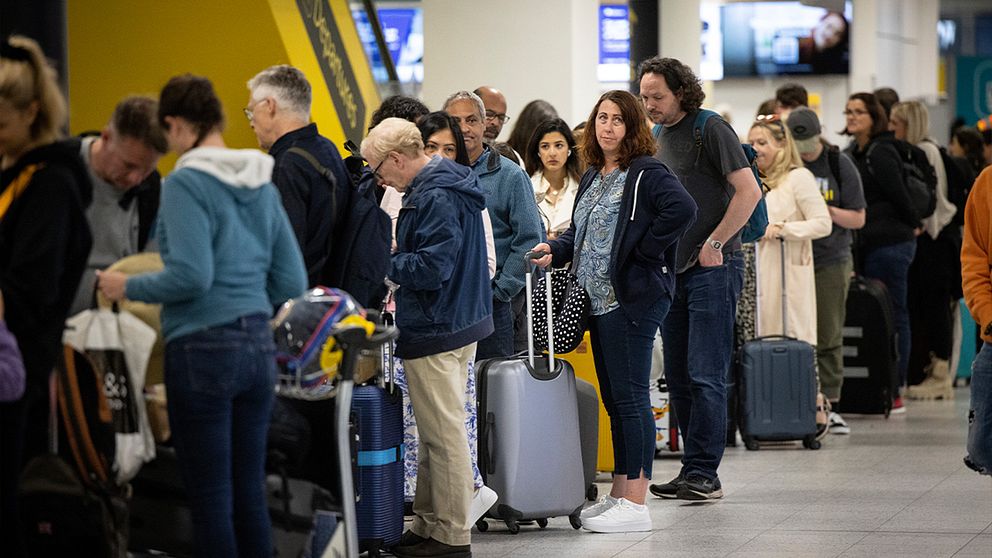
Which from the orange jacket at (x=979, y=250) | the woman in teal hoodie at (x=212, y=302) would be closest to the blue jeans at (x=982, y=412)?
the orange jacket at (x=979, y=250)

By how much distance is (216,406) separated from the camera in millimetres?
3539

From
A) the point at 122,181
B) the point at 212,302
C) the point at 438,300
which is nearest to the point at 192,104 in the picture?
the point at 122,181

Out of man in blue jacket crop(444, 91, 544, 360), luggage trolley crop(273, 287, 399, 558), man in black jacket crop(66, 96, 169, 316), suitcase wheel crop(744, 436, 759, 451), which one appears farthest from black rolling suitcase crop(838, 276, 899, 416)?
man in black jacket crop(66, 96, 169, 316)

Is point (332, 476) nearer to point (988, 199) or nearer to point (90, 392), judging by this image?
point (90, 392)

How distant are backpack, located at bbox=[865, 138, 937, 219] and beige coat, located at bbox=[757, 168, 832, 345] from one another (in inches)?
57.3

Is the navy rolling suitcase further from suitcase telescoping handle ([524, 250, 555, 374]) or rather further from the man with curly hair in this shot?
the man with curly hair

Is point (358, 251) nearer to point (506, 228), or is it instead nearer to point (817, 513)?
point (506, 228)

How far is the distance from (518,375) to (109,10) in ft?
9.56

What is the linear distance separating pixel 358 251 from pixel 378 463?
717 mm

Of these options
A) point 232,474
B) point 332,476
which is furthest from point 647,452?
point 232,474

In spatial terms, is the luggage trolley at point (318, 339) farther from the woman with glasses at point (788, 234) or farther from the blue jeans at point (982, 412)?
the woman with glasses at point (788, 234)

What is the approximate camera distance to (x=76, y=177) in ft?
11.4

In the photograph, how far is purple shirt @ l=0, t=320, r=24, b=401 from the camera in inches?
130

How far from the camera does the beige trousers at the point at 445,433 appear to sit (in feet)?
16.1
